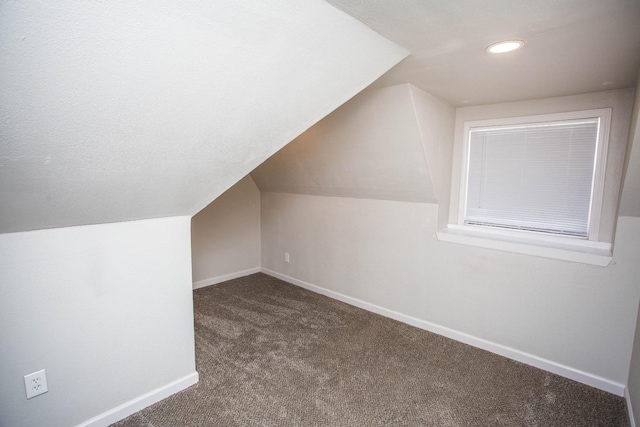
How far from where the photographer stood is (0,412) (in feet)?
5.03

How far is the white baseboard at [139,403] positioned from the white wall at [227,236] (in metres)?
1.90

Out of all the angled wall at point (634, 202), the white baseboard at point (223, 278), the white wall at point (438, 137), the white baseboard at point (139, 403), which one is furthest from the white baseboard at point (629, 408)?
the white baseboard at point (223, 278)

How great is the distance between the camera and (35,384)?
5.27ft

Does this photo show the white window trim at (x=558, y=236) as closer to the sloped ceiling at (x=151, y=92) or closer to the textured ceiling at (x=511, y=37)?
the textured ceiling at (x=511, y=37)

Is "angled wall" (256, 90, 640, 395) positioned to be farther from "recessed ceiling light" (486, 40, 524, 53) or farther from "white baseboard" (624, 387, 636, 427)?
"recessed ceiling light" (486, 40, 524, 53)

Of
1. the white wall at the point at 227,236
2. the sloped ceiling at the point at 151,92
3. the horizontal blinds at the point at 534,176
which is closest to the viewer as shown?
the sloped ceiling at the point at 151,92

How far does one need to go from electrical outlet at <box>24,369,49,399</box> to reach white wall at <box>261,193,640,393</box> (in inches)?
101

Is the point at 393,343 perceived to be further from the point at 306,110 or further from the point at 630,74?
the point at 630,74

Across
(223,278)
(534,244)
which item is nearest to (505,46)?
(534,244)

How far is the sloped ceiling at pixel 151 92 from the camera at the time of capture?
92cm

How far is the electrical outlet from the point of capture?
5.20ft

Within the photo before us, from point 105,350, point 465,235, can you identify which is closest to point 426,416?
point 465,235

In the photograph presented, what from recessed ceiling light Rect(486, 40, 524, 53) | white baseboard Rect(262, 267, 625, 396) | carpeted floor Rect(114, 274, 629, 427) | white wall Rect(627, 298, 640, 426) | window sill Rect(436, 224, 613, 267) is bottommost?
carpeted floor Rect(114, 274, 629, 427)

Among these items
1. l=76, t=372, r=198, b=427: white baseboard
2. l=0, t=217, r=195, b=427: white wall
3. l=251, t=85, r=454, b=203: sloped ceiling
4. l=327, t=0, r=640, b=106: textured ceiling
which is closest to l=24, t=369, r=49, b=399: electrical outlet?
l=0, t=217, r=195, b=427: white wall
